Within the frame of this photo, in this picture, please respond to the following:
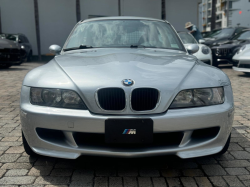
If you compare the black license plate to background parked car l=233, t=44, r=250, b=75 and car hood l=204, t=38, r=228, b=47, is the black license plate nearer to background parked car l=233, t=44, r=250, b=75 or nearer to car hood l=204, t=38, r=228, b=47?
background parked car l=233, t=44, r=250, b=75

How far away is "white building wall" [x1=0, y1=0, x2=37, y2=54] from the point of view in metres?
19.0

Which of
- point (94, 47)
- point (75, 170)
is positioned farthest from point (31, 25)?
point (75, 170)

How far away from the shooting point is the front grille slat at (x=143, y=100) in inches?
90.4

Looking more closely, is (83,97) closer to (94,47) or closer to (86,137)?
(86,137)

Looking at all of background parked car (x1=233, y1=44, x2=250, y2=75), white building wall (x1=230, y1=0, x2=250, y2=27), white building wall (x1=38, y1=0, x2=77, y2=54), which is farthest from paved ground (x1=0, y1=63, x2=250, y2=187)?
white building wall (x1=230, y1=0, x2=250, y2=27)

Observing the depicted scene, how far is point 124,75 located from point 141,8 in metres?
19.1

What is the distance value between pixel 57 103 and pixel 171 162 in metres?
1.16

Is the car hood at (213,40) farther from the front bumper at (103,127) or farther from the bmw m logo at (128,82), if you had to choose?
the bmw m logo at (128,82)

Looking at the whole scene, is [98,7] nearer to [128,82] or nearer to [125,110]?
[128,82]

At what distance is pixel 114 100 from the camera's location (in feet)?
7.52

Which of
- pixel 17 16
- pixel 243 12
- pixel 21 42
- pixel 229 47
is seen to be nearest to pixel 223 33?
pixel 229 47

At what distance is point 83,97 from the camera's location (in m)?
2.33

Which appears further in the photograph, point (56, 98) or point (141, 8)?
point (141, 8)

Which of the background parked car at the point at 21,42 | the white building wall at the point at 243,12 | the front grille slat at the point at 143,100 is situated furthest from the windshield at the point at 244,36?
the white building wall at the point at 243,12
